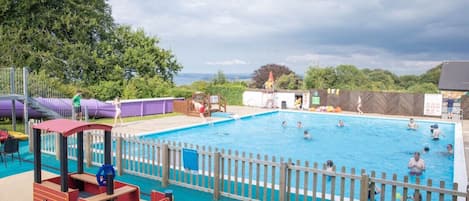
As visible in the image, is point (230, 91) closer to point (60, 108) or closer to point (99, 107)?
point (99, 107)

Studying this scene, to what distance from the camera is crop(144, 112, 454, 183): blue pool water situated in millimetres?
14867

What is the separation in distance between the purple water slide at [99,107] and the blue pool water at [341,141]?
5.06m

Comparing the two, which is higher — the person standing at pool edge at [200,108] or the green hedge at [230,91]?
the green hedge at [230,91]

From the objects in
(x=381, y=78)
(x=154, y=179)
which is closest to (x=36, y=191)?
(x=154, y=179)

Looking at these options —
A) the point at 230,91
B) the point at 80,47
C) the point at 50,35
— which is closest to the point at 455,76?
the point at 230,91

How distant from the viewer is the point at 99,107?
21.6 meters

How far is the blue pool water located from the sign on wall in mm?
2872

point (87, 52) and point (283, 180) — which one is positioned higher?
point (87, 52)

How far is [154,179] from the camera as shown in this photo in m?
9.22

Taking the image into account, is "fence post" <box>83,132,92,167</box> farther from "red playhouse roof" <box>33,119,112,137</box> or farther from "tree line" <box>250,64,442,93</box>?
"tree line" <box>250,64,442,93</box>

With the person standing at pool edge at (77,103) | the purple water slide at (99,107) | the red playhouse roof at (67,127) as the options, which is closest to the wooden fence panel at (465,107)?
the purple water slide at (99,107)

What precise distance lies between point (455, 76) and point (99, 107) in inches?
1749

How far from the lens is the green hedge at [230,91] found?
33.6 meters

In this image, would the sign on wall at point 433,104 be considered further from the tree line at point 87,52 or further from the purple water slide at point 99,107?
the purple water slide at point 99,107
